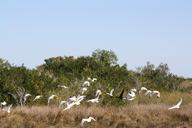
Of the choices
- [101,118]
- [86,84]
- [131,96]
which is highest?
[86,84]

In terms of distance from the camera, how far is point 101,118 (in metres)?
21.4

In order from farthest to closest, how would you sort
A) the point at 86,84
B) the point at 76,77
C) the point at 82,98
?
the point at 76,77, the point at 86,84, the point at 82,98

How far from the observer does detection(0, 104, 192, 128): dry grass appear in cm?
2083

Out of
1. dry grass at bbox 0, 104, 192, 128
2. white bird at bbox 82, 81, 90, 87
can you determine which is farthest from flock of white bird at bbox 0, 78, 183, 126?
dry grass at bbox 0, 104, 192, 128

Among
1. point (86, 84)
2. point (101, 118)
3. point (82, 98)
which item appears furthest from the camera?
point (86, 84)

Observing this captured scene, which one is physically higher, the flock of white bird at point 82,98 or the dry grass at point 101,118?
the flock of white bird at point 82,98

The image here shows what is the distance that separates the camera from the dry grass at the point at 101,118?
2083 cm

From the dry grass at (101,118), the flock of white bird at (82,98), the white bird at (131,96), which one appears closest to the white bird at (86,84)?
the flock of white bird at (82,98)

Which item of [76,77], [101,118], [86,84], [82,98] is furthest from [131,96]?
[76,77]

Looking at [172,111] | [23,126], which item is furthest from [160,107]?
[23,126]

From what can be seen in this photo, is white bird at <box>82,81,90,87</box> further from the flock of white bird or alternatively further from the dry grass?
the dry grass

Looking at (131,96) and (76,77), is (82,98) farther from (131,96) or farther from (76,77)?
(76,77)

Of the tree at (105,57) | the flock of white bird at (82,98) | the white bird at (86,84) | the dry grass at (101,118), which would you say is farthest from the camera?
the tree at (105,57)

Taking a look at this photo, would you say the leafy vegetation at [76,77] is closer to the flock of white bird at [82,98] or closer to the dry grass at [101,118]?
the flock of white bird at [82,98]
